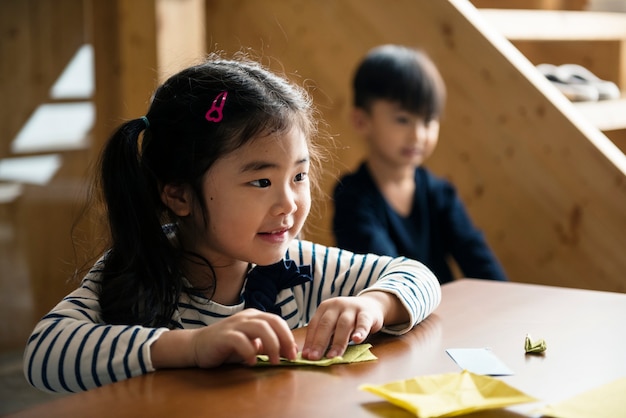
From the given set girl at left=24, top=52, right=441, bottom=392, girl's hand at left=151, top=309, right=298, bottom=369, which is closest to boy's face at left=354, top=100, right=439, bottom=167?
girl at left=24, top=52, right=441, bottom=392

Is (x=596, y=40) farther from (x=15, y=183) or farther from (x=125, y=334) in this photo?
(x=125, y=334)

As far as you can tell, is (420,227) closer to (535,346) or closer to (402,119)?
(402,119)

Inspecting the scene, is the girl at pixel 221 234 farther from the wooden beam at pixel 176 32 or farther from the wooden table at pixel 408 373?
the wooden beam at pixel 176 32

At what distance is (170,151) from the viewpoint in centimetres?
132

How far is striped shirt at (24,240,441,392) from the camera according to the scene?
3.34 ft

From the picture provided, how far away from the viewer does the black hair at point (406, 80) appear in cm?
261

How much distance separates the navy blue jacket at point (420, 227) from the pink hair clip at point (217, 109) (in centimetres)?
117

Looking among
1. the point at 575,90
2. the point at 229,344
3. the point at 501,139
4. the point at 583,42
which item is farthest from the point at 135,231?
the point at 583,42

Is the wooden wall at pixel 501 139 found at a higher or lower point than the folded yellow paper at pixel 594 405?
higher

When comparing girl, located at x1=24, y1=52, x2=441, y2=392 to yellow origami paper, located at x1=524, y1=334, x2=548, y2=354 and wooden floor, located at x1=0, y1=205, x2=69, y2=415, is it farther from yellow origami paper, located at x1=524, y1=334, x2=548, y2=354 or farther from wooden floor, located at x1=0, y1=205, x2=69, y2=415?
wooden floor, located at x1=0, y1=205, x2=69, y2=415

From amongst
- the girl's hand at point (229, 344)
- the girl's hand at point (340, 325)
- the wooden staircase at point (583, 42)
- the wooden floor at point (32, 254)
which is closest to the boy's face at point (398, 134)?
the wooden staircase at point (583, 42)

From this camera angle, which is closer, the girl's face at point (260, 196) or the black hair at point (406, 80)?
the girl's face at point (260, 196)

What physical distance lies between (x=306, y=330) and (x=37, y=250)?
234 centimetres

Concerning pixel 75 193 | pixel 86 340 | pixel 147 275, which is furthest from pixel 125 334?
pixel 75 193
